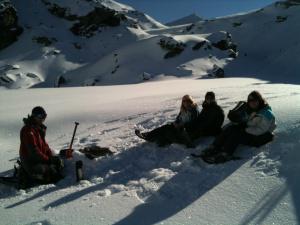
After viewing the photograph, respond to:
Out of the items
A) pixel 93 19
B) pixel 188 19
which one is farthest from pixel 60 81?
pixel 188 19

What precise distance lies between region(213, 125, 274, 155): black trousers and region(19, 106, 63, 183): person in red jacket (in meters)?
2.94

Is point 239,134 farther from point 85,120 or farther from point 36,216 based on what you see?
point 85,120

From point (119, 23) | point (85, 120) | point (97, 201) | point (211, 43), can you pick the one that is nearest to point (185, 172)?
point (97, 201)

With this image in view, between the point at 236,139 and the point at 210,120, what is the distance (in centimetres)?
102

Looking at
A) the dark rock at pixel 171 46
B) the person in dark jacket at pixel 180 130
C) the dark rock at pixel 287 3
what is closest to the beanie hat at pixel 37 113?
the person in dark jacket at pixel 180 130

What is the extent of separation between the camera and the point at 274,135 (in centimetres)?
742

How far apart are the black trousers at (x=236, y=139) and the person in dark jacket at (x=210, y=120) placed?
814mm

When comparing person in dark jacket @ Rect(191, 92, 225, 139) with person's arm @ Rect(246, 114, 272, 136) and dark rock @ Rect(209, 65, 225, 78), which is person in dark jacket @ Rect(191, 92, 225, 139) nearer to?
person's arm @ Rect(246, 114, 272, 136)

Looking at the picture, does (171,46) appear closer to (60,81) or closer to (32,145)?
(60,81)

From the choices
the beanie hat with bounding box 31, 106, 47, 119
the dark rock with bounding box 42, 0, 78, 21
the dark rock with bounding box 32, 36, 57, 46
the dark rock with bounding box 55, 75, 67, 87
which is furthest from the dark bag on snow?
the dark rock with bounding box 42, 0, 78, 21

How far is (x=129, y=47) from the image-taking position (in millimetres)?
51188

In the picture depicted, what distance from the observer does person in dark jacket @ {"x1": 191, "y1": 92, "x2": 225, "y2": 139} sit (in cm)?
814

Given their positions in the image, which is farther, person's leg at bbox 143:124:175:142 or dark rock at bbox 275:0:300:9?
→ dark rock at bbox 275:0:300:9

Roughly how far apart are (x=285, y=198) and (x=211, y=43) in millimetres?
44159
